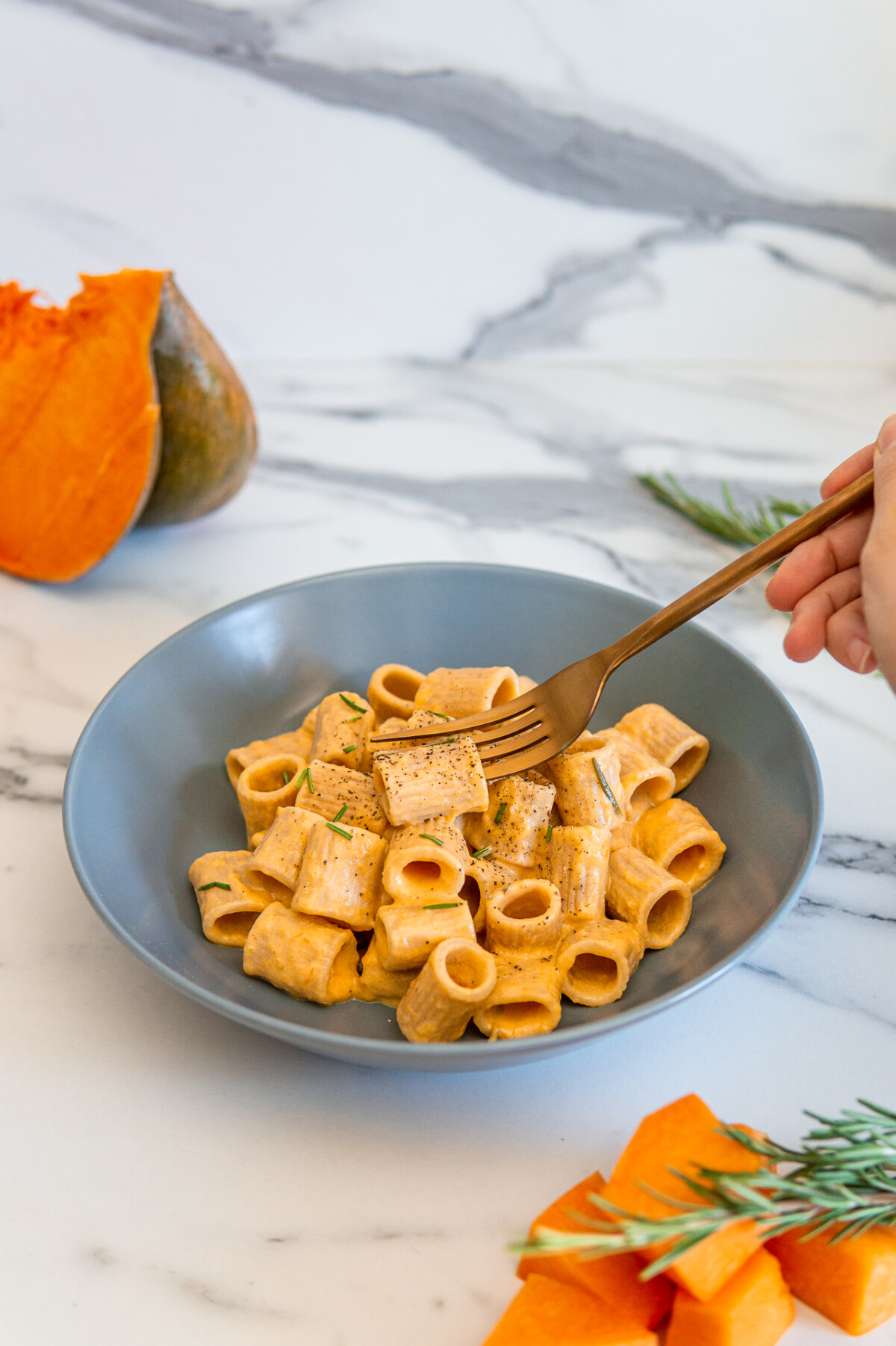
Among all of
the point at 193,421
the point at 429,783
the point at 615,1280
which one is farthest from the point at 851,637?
the point at 193,421

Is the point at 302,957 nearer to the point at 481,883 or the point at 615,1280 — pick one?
the point at 481,883

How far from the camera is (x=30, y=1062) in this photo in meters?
1.00

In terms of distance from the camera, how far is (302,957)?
3.27 ft

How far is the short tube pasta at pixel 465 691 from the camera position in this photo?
1249 mm

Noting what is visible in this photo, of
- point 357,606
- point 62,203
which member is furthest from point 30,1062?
point 62,203

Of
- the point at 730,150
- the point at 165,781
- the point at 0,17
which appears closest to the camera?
the point at 165,781

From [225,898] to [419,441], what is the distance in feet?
4.28

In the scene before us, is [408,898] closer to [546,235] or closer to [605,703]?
[605,703]

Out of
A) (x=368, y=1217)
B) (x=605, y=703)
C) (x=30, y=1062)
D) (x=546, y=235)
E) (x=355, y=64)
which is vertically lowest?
(x=30, y=1062)

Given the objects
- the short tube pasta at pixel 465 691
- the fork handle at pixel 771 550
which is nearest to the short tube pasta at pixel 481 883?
the short tube pasta at pixel 465 691

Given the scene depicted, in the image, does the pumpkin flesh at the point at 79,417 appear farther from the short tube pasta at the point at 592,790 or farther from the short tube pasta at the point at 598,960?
the short tube pasta at the point at 598,960

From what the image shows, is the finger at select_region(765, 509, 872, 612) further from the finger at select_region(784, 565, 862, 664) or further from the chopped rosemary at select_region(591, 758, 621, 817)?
the chopped rosemary at select_region(591, 758, 621, 817)

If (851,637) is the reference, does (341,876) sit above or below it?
below

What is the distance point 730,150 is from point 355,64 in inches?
31.1
